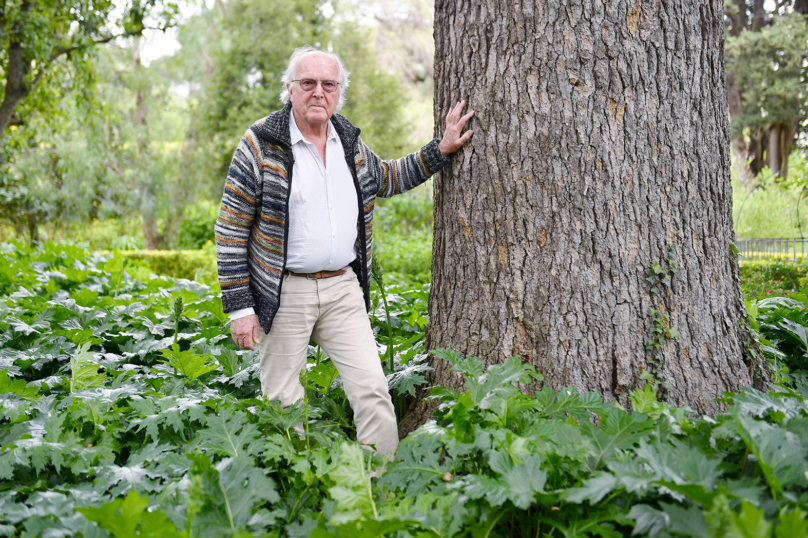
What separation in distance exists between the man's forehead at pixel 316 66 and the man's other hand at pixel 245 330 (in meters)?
1.14

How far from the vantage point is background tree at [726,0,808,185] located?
1467cm

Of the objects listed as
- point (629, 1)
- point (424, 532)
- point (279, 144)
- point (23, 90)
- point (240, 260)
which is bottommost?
point (424, 532)

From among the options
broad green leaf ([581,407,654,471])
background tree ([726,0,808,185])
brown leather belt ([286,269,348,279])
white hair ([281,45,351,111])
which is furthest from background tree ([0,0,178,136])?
background tree ([726,0,808,185])

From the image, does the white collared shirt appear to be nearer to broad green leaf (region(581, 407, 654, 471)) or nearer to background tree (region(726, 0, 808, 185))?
broad green leaf (region(581, 407, 654, 471))

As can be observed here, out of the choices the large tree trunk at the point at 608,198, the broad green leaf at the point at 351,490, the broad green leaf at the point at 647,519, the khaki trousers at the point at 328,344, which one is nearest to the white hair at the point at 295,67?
the large tree trunk at the point at 608,198

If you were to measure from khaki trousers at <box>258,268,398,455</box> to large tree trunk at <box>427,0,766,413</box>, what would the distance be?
499mm

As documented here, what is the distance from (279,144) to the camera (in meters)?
2.71

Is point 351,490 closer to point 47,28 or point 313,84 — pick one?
point 313,84

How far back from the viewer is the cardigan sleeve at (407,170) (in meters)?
2.82

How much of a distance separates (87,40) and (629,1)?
8.27 m

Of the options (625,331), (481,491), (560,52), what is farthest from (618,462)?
(560,52)

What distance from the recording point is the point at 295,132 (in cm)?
279

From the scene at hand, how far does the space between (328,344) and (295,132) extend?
1003 mm

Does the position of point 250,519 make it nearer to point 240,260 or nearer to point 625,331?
point 240,260
